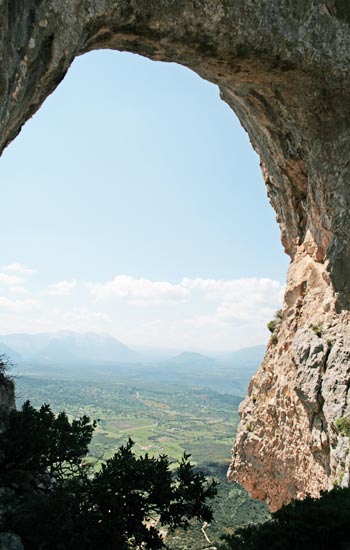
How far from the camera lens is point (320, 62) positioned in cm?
1129

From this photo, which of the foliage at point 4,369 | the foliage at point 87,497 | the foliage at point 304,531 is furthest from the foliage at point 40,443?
the foliage at point 304,531

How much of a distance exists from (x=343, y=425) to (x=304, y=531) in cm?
396

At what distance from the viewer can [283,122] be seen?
13.3 meters

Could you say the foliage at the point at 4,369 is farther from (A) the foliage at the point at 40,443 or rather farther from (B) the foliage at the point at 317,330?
(B) the foliage at the point at 317,330

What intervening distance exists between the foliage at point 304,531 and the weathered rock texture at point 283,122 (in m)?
2.89

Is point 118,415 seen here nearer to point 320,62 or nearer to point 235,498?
point 235,498

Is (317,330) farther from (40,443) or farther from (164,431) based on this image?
(164,431)

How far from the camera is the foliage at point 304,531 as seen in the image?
713 cm

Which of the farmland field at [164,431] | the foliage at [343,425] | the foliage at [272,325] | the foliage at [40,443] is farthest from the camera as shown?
the farmland field at [164,431]

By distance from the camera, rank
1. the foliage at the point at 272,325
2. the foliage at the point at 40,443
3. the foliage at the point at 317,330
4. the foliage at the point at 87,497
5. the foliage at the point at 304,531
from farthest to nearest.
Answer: the foliage at the point at 272,325, the foliage at the point at 317,330, the foliage at the point at 40,443, the foliage at the point at 87,497, the foliage at the point at 304,531

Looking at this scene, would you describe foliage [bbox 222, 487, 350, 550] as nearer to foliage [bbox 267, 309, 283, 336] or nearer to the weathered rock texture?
the weathered rock texture

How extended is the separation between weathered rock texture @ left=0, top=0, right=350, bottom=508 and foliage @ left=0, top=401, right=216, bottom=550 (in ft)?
13.9

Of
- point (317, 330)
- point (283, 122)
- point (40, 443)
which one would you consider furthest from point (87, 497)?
point (283, 122)

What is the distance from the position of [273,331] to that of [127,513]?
10.2 meters
